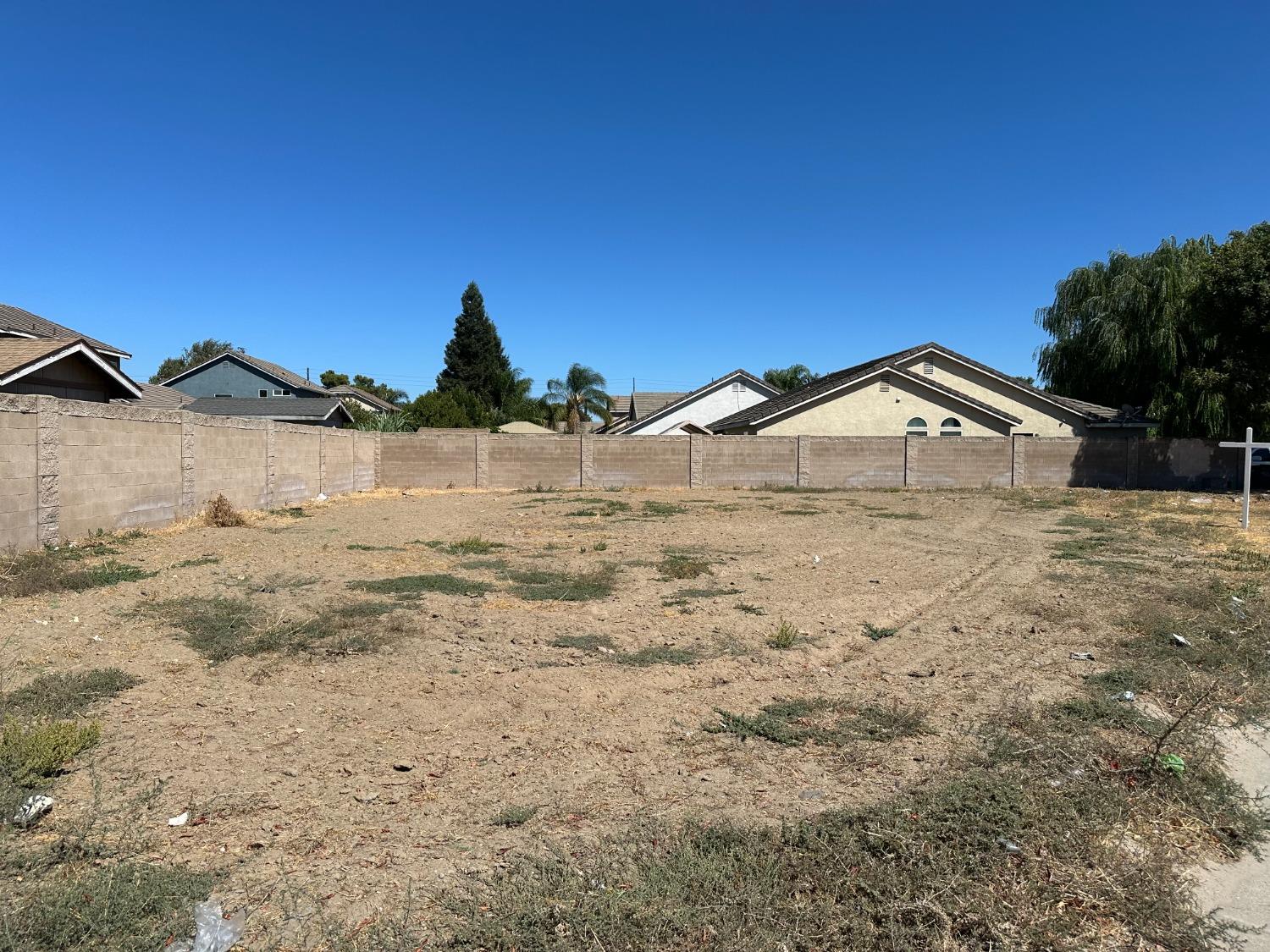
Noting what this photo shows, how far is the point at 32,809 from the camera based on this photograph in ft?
12.1

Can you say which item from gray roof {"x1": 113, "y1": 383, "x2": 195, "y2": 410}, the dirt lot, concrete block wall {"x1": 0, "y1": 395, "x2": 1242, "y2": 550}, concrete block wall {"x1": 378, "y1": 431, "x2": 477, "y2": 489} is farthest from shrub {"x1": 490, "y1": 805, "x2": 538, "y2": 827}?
concrete block wall {"x1": 378, "y1": 431, "x2": 477, "y2": 489}

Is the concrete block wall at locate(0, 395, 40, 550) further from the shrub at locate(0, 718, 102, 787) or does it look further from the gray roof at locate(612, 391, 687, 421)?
the gray roof at locate(612, 391, 687, 421)

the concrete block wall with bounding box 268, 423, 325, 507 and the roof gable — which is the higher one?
the roof gable

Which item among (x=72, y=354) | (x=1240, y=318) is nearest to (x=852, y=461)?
(x=1240, y=318)

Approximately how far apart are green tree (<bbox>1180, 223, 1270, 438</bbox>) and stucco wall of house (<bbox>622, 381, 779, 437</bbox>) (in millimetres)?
23605

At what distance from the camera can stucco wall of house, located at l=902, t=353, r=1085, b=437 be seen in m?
34.0

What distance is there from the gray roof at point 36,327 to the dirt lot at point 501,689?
1100 cm

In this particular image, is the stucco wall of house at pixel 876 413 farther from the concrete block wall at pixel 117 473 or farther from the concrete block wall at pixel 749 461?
the concrete block wall at pixel 117 473

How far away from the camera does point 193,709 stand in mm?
5238

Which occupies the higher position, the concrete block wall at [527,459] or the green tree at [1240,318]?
the green tree at [1240,318]

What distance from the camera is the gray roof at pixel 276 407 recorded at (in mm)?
41156

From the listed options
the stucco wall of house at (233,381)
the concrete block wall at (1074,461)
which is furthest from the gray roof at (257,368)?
the concrete block wall at (1074,461)

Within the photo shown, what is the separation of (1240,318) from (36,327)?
36.5m

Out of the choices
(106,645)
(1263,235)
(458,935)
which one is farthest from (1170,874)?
(1263,235)
